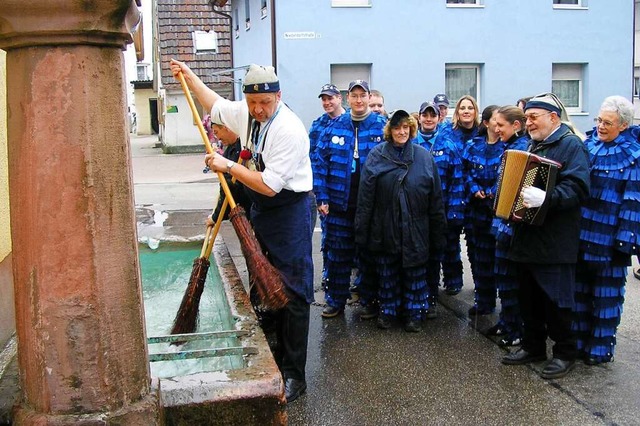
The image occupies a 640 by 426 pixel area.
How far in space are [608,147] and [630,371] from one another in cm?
150

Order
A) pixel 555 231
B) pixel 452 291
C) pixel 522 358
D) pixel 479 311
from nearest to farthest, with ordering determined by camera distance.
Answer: pixel 555 231, pixel 522 358, pixel 479 311, pixel 452 291

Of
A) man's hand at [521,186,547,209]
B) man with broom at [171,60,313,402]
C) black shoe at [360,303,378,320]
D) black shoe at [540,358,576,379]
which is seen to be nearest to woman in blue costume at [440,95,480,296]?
black shoe at [360,303,378,320]

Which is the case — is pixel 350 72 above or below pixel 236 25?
below

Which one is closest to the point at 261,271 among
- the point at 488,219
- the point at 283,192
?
the point at 283,192

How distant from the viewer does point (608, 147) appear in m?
A: 4.72

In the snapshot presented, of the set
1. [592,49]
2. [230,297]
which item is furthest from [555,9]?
[230,297]

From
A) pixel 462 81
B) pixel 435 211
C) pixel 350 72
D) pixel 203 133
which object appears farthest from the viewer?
pixel 462 81

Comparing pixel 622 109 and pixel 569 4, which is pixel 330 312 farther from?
pixel 569 4

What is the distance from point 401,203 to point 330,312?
4.02 ft

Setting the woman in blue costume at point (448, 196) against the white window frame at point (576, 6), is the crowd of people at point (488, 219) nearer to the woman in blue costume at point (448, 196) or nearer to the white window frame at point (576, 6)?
the woman in blue costume at point (448, 196)

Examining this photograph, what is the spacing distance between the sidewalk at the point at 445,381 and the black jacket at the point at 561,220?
83 cm

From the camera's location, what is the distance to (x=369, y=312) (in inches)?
243

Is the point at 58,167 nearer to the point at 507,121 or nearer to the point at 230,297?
the point at 230,297

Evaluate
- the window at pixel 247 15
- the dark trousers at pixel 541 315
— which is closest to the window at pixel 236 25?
the window at pixel 247 15
